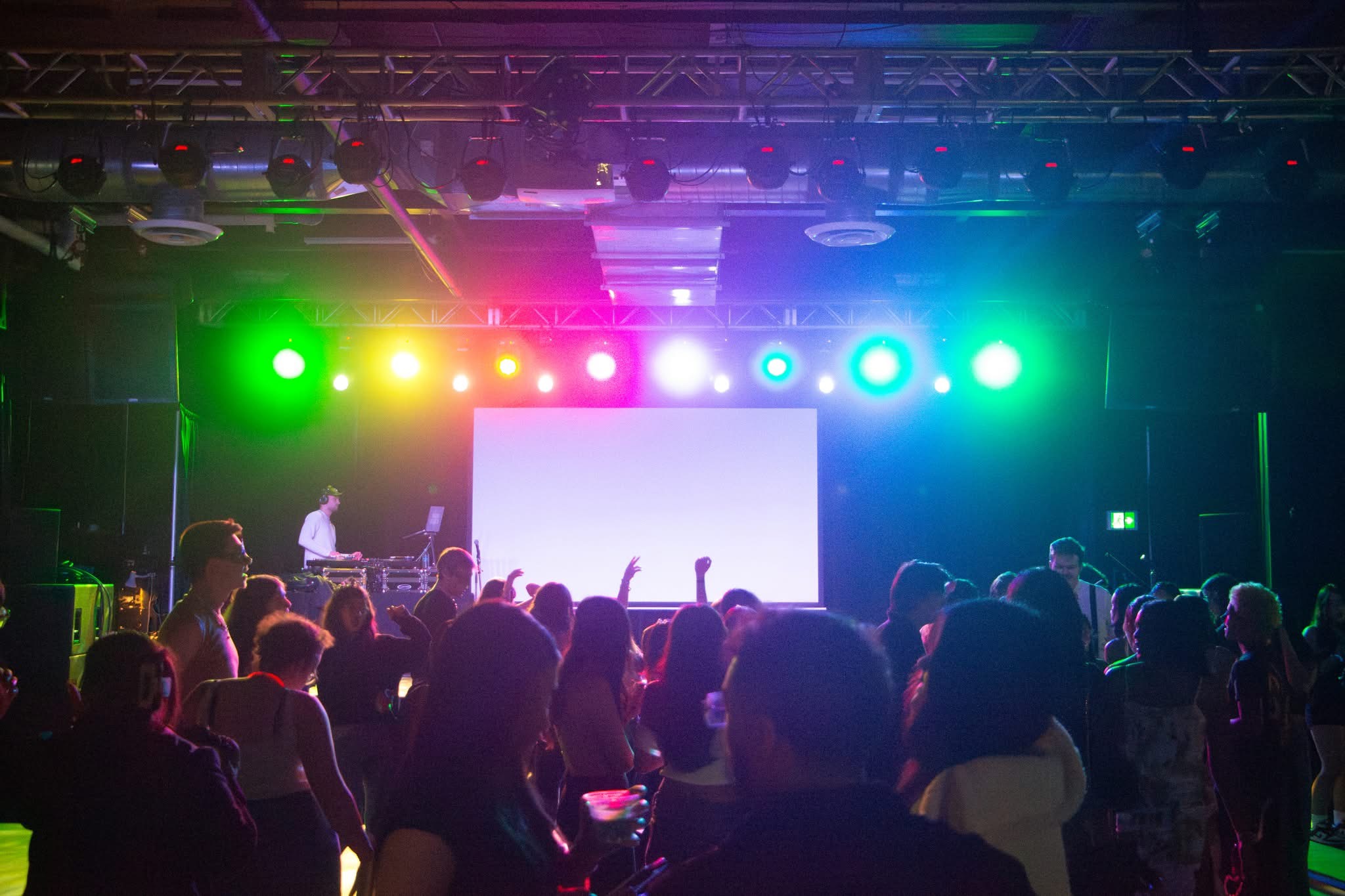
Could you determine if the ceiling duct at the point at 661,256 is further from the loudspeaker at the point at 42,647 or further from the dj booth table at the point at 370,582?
the loudspeaker at the point at 42,647

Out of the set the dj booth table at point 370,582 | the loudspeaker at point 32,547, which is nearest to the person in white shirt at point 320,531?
the dj booth table at point 370,582

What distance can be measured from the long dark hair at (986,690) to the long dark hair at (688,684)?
1.47m

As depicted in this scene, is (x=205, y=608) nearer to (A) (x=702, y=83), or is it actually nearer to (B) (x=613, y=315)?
(A) (x=702, y=83)

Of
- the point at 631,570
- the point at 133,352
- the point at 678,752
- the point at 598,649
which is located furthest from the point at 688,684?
the point at 133,352

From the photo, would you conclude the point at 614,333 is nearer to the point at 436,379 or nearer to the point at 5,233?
the point at 436,379

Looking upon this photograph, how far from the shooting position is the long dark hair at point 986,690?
1764 millimetres

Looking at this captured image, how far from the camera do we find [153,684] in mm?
2139

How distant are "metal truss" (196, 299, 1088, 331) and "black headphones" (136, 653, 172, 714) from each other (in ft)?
23.8

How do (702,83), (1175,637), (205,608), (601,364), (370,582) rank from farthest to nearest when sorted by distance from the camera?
(601,364) < (370,582) < (702,83) < (205,608) < (1175,637)

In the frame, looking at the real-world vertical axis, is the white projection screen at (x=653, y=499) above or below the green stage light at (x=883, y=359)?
below

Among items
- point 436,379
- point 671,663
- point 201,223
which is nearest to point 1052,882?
point 671,663

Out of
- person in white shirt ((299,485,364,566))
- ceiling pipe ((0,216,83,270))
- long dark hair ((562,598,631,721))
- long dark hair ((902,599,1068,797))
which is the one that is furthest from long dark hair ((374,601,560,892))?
person in white shirt ((299,485,364,566))

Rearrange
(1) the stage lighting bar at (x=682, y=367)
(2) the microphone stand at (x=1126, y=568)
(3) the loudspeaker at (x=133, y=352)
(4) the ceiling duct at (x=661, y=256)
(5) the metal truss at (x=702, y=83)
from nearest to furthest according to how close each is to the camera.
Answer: (5) the metal truss at (x=702, y=83) → (4) the ceiling duct at (x=661, y=256) → (3) the loudspeaker at (x=133, y=352) → (2) the microphone stand at (x=1126, y=568) → (1) the stage lighting bar at (x=682, y=367)

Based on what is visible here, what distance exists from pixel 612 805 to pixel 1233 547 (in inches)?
334
